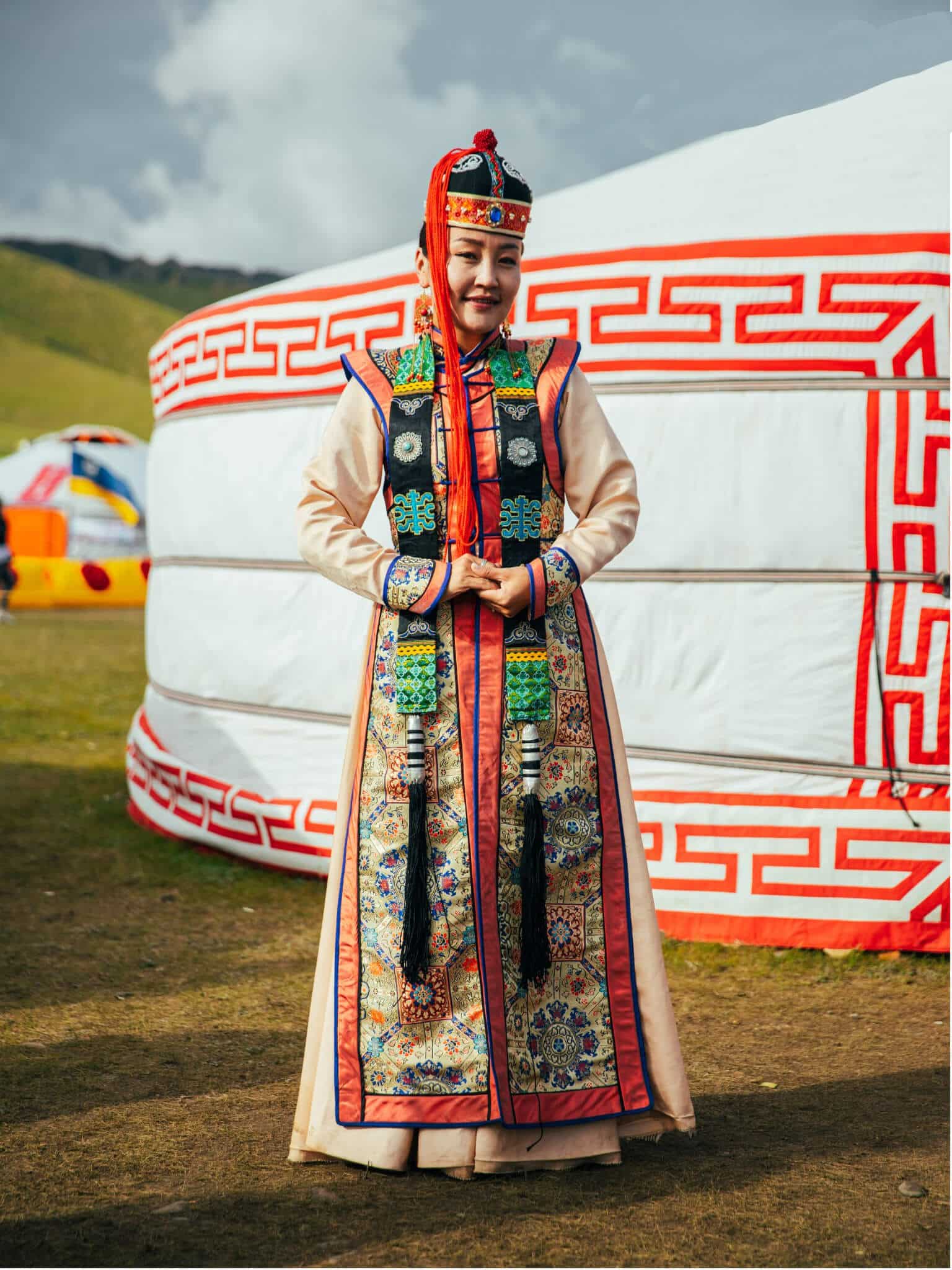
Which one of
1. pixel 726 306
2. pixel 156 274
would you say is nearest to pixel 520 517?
pixel 726 306

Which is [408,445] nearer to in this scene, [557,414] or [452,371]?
[452,371]

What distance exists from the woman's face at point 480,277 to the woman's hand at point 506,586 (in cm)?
37

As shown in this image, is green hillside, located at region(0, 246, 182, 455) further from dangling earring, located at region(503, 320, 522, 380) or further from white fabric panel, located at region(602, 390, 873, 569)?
dangling earring, located at region(503, 320, 522, 380)

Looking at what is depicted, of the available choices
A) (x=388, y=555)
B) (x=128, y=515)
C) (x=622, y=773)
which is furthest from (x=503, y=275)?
(x=128, y=515)

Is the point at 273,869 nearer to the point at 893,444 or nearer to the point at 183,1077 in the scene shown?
the point at 183,1077

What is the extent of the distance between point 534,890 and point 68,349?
5896 cm

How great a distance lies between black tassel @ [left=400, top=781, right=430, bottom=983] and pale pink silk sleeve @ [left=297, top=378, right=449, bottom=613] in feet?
0.96

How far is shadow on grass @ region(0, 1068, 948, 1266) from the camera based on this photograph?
1848 mm

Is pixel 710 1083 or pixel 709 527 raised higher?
pixel 709 527

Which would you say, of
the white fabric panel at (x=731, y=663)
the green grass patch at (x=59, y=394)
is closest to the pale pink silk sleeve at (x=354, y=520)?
the white fabric panel at (x=731, y=663)

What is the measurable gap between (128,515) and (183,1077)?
13139mm

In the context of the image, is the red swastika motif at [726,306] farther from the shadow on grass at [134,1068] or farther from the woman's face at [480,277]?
the shadow on grass at [134,1068]

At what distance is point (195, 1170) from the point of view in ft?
7.02

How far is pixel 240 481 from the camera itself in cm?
416
